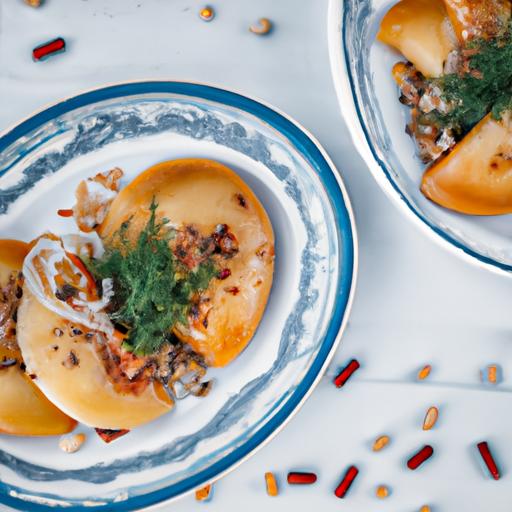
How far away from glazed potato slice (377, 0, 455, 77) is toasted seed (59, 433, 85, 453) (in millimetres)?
730

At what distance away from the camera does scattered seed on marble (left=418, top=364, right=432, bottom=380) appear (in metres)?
1.04

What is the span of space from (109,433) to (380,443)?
0.42 metres

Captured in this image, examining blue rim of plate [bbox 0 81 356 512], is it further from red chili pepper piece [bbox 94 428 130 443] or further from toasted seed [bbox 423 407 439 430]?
toasted seed [bbox 423 407 439 430]

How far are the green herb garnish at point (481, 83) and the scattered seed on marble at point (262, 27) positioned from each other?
0.26 m

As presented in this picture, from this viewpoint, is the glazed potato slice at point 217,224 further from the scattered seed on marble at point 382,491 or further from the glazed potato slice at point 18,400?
the scattered seed on marble at point 382,491

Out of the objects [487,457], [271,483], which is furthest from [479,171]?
[271,483]

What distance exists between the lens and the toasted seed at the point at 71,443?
1.01 meters

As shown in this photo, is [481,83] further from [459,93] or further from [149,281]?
[149,281]

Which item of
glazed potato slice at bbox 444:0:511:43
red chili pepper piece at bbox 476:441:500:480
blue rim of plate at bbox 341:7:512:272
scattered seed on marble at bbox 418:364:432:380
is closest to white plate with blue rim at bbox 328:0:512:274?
blue rim of plate at bbox 341:7:512:272

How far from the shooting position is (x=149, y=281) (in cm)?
91

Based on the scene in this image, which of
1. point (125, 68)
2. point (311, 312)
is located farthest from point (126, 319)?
point (125, 68)

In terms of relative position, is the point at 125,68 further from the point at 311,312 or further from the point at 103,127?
the point at 311,312

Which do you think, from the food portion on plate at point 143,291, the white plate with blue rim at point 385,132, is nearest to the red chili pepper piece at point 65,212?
the food portion on plate at point 143,291

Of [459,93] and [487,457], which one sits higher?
[459,93]
